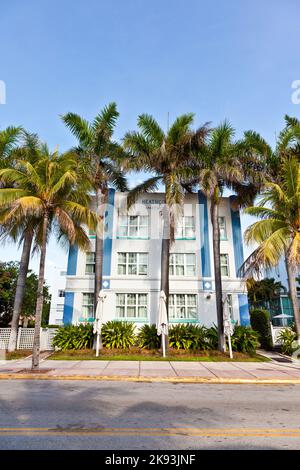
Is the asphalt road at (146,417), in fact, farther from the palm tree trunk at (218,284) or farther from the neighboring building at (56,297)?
the neighboring building at (56,297)

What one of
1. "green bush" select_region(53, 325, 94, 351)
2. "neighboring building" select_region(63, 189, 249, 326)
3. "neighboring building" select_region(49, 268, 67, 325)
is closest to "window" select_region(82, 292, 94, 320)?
"neighboring building" select_region(63, 189, 249, 326)

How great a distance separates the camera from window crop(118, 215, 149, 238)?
20891 mm

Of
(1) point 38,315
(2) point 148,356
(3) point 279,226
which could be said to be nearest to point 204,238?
(3) point 279,226

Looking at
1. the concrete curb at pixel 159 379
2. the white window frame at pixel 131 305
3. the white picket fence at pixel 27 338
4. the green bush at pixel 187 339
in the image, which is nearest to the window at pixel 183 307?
the white window frame at pixel 131 305

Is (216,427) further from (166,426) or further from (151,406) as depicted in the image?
(151,406)

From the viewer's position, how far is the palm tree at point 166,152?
645 inches

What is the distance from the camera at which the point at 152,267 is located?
1994 centimetres

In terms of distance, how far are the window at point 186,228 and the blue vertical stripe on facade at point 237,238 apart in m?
3.09

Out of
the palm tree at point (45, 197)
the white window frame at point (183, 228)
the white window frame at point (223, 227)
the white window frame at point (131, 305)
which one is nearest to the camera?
the palm tree at point (45, 197)

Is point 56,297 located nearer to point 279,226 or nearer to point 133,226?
point 133,226

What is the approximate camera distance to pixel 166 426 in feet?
17.0

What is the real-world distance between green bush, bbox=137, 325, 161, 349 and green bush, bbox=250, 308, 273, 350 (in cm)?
657
